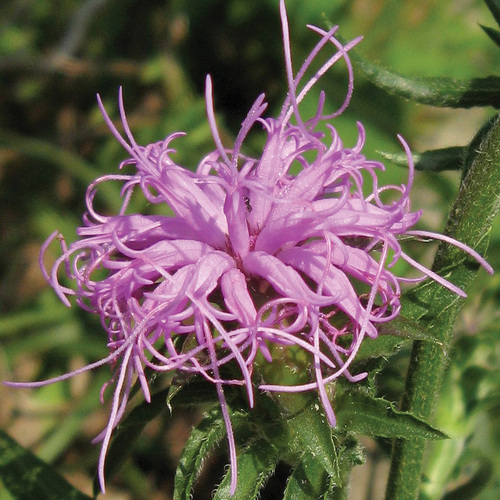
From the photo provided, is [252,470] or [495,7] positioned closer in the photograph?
[252,470]

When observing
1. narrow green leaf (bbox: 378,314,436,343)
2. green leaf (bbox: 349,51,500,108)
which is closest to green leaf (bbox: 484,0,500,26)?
green leaf (bbox: 349,51,500,108)

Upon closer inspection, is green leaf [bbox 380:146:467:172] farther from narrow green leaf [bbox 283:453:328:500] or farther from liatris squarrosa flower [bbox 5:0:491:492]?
narrow green leaf [bbox 283:453:328:500]

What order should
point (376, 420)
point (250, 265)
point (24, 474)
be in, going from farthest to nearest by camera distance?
1. point (24, 474)
2. point (250, 265)
3. point (376, 420)

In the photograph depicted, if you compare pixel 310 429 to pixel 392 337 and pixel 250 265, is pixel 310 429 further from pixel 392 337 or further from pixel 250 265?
pixel 250 265

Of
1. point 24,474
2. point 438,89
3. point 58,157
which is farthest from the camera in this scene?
point 58,157

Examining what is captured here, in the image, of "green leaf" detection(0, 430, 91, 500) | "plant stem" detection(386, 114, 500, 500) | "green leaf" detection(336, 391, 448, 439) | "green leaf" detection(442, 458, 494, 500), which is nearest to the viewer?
"green leaf" detection(336, 391, 448, 439)

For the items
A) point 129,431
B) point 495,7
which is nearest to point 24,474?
point 129,431
